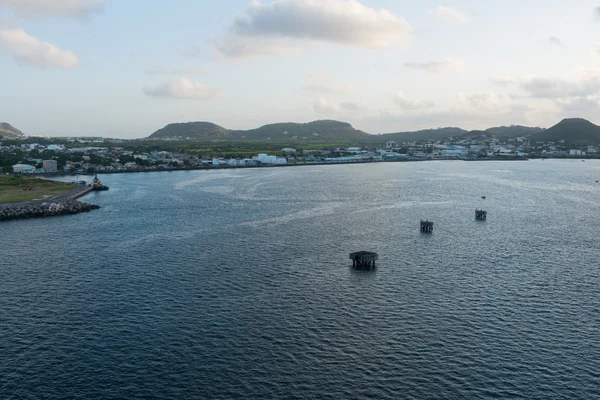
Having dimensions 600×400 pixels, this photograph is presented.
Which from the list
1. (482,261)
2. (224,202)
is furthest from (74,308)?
(224,202)

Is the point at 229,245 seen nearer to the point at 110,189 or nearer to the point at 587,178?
the point at 110,189

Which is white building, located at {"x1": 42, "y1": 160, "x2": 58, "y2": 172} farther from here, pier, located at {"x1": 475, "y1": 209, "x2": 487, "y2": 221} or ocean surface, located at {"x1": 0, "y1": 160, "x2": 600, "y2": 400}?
pier, located at {"x1": 475, "y1": 209, "x2": 487, "y2": 221}

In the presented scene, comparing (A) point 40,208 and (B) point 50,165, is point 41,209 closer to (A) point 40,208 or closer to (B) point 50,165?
(A) point 40,208

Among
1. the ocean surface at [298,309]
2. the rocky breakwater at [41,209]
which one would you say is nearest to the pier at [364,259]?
the ocean surface at [298,309]

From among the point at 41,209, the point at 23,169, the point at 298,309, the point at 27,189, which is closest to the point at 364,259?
the point at 298,309

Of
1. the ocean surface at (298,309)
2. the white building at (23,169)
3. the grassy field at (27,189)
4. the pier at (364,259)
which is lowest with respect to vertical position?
the ocean surface at (298,309)

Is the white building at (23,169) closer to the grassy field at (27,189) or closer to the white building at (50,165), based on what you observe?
the white building at (50,165)
